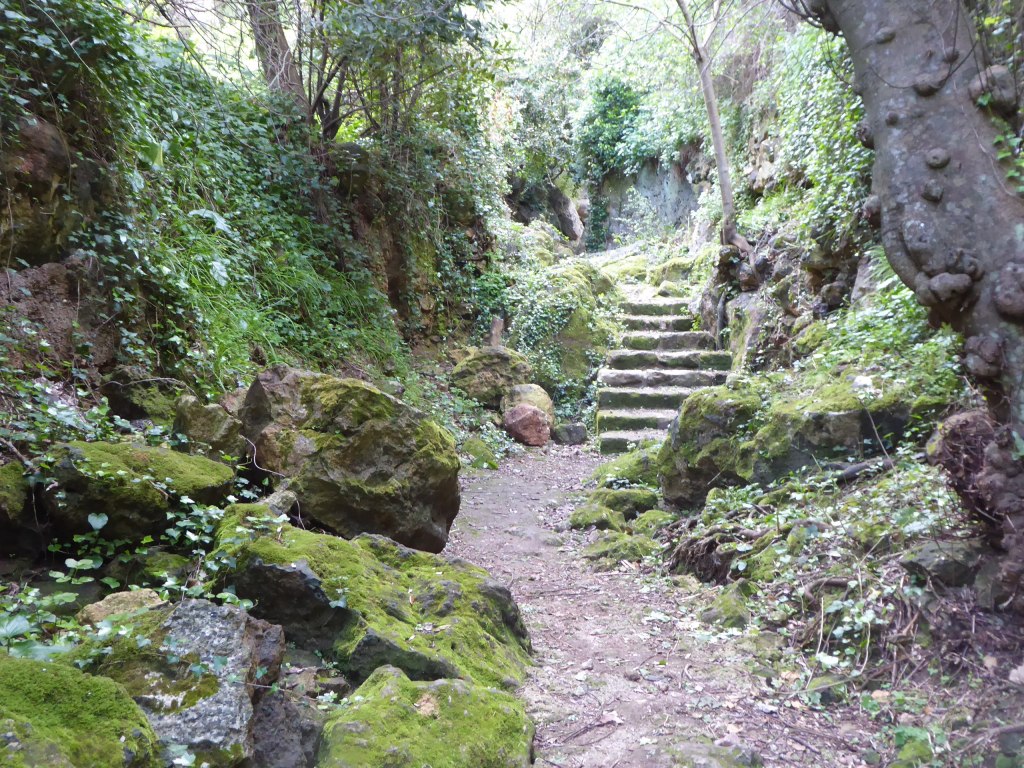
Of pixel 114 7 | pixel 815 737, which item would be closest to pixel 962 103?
pixel 815 737

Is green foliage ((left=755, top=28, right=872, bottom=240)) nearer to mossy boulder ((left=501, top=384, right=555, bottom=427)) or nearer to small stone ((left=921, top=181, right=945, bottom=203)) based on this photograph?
small stone ((left=921, top=181, right=945, bottom=203))

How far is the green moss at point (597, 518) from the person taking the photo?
5.42 m

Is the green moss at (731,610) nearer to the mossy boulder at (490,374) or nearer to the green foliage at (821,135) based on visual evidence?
the green foliage at (821,135)

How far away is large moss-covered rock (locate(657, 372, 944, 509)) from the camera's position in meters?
4.32

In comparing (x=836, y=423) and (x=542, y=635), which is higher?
(x=836, y=423)

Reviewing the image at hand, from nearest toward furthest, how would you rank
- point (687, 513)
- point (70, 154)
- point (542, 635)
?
point (542, 635) → point (70, 154) → point (687, 513)

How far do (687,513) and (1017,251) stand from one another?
322cm

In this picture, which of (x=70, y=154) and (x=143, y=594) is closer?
(x=143, y=594)

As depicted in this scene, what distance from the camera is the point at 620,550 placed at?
4.75 metres

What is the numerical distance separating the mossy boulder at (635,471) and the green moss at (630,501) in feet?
1.00

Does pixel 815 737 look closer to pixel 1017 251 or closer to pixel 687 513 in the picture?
pixel 1017 251

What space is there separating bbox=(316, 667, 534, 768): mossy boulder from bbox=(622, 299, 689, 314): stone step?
9.57 m

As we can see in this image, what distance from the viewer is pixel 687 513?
5.38 metres

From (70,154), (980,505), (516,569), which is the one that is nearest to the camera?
(980,505)
